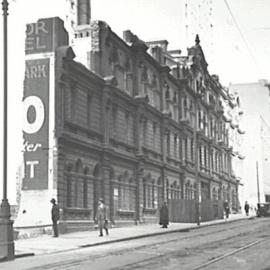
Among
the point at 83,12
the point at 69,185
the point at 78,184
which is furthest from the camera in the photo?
the point at 83,12

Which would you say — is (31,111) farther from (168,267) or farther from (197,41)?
(197,41)

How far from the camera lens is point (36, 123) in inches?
1161

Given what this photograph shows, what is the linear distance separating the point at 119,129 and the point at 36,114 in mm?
9148

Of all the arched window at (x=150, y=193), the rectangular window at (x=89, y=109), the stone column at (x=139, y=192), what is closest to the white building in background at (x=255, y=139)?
the arched window at (x=150, y=193)

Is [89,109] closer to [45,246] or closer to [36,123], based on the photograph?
[36,123]

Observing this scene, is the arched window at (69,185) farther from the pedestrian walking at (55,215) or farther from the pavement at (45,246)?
the pedestrian walking at (55,215)

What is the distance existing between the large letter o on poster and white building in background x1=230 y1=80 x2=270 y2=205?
7069 cm

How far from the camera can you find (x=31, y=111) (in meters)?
29.5

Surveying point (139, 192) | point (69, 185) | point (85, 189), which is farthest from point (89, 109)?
point (139, 192)

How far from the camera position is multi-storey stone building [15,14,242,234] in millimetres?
29531

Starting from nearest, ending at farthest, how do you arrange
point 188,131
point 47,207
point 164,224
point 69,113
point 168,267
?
point 168,267 < point 47,207 < point 69,113 < point 164,224 < point 188,131

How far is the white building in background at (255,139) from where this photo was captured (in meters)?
103

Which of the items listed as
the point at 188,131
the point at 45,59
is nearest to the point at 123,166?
the point at 45,59

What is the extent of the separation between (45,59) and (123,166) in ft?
35.3
